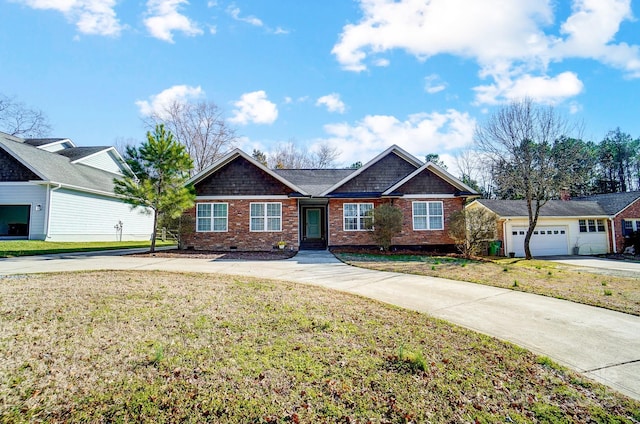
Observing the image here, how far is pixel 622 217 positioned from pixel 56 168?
127 ft

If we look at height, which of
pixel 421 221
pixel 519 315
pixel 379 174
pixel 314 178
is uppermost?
pixel 314 178

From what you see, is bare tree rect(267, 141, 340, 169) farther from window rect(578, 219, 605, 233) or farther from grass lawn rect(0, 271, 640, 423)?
grass lawn rect(0, 271, 640, 423)

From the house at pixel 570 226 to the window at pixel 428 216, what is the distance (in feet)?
17.4

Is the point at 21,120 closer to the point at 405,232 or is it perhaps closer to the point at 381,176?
the point at 381,176

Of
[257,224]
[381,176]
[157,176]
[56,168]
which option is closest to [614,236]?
[381,176]

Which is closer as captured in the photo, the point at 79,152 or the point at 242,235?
the point at 242,235

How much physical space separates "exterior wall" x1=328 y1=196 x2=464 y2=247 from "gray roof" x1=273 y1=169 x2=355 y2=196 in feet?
6.00

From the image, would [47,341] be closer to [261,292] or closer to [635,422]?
[261,292]

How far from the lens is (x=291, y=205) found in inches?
690

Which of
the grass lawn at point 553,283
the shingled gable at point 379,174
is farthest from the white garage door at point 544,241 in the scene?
the grass lawn at point 553,283

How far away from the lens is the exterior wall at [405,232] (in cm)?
1778

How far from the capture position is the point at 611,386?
3371 mm

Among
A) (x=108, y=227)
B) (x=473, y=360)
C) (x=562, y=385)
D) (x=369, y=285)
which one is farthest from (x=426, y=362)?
(x=108, y=227)

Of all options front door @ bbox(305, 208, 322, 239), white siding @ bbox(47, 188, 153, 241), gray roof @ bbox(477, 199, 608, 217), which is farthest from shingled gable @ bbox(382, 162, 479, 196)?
white siding @ bbox(47, 188, 153, 241)
